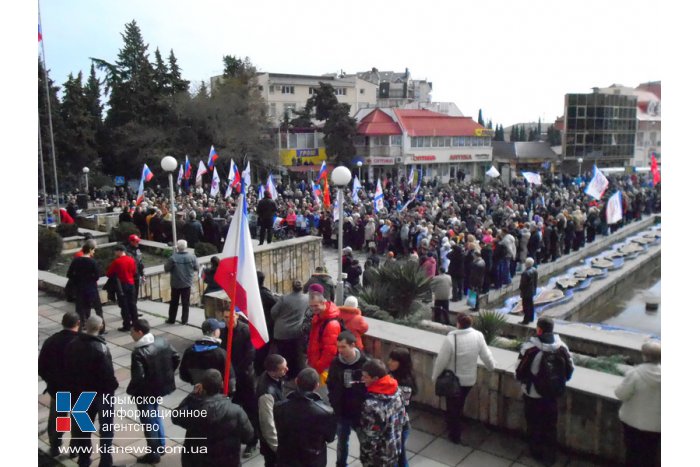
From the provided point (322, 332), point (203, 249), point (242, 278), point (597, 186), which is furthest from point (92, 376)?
point (597, 186)

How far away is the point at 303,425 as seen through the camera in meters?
4.10

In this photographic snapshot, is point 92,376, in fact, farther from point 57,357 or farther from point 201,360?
point 201,360

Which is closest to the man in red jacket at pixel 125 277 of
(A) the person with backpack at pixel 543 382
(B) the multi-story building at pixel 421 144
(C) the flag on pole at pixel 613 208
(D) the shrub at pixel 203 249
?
(D) the shrub at pixel 203 249

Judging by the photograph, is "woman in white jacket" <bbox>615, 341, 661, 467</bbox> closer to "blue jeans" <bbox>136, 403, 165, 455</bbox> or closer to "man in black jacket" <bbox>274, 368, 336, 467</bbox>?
"man in black jacket" <bbox>274, 368, 336, 467</bbox>

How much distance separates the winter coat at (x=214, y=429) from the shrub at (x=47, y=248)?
10.7 m

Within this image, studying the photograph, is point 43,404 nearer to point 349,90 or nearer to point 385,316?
point 385,316

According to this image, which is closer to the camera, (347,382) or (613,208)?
(347,382)

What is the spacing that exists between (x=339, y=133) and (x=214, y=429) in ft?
144

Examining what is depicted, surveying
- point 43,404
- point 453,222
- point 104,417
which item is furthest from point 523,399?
point 453,222

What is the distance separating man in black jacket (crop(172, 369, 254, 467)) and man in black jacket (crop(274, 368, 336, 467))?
1.00 feet

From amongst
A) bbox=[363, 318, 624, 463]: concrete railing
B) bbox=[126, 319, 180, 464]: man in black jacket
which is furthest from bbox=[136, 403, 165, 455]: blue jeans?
bbox=[363, 318, 624, 463]: concrete railing

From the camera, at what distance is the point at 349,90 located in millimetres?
62094

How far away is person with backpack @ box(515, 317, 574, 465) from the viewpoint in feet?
16.6

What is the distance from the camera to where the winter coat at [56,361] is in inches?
199
